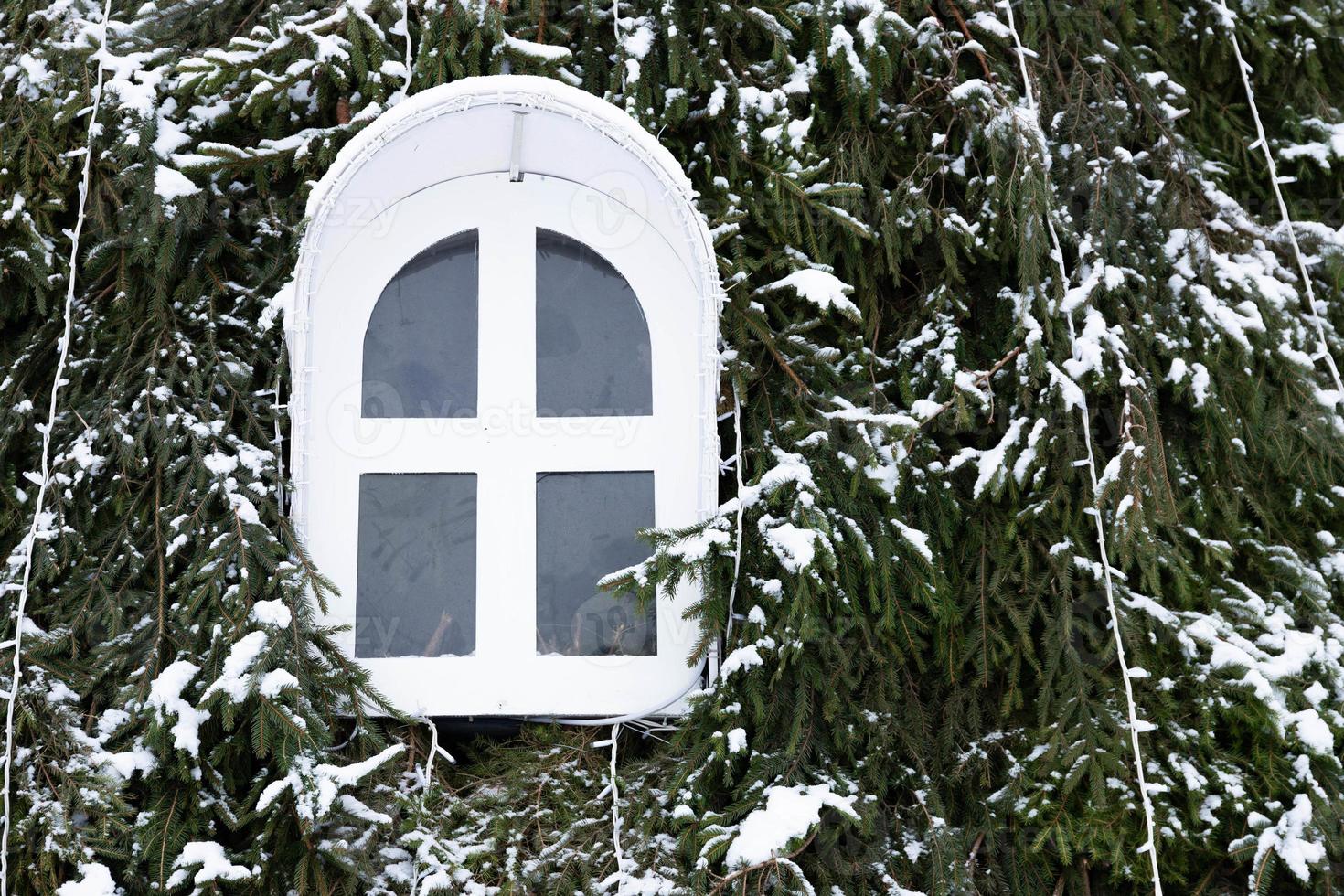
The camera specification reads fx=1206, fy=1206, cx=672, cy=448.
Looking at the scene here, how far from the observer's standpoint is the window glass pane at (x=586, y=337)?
10.9 ft

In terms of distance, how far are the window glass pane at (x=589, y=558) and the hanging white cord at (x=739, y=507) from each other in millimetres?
259

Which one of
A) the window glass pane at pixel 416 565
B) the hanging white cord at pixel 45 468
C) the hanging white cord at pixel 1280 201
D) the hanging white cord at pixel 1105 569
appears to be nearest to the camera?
the hanging white cord at pixel 45 468

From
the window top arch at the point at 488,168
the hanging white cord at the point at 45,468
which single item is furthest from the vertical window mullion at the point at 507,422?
the hanging white cord at the point at 45,468

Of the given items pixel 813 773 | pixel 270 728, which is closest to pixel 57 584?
pixel 270 728

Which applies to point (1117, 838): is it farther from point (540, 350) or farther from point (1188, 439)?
point (540, 350)

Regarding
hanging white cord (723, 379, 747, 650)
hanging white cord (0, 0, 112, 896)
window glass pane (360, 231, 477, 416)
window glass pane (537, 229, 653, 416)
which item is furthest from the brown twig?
hanging white cord (0, 0, 112, 896)

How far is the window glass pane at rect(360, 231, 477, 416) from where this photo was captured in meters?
3.30

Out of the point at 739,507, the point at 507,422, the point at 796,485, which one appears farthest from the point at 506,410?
the point at 796,485

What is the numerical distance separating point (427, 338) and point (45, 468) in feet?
3.35

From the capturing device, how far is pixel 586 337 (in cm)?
335

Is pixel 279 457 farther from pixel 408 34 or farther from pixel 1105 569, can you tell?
pixel 1105 569

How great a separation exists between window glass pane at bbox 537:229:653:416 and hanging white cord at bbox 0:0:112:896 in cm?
120

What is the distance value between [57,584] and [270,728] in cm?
79

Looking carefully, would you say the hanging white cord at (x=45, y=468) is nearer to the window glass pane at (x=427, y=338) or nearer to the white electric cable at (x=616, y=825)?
the window glass pane at (x=427, y=338)
